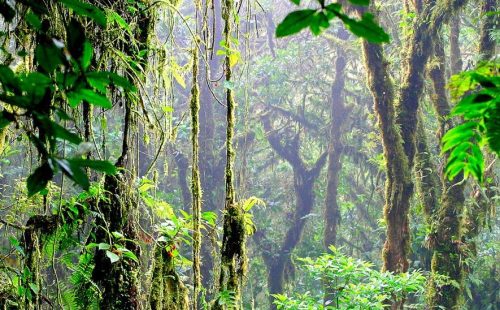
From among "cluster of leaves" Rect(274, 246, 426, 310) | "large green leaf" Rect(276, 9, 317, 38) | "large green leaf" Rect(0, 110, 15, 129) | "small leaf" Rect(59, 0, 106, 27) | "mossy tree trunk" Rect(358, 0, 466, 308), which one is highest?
"mossy tree trunk" Rect(358, 0, 466, 308)

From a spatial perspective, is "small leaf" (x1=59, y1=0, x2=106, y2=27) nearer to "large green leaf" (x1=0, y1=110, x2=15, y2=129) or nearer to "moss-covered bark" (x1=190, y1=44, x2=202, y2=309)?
"large green leaf" (x1=0, y1=110, x2=15, y2=129)

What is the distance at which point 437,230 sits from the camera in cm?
604

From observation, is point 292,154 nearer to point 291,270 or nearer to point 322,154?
point 322,154

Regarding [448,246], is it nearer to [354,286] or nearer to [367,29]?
[354,286]

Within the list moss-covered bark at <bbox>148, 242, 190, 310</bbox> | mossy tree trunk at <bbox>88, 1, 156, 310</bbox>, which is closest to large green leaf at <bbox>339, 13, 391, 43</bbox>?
mossy tree trunk at <bbox>88, 1, 156, 310</bbox>

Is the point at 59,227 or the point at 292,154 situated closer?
the point at 59,227

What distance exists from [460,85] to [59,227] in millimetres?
1760

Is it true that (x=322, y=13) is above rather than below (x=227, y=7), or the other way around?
below

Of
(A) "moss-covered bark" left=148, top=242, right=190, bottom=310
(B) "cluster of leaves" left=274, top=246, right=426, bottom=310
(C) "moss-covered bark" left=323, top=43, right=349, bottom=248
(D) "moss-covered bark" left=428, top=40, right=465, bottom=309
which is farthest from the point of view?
(C) "moss-covered bark" left=323, top=43, right=349, bottom=248

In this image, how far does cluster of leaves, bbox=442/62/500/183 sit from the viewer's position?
0.88 m

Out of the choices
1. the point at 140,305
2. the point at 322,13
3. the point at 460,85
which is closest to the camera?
the point at 322,13

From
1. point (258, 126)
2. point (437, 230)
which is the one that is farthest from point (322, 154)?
point (437, 230)

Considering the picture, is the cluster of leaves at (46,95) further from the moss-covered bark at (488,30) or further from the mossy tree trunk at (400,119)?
the moss-covered bark at (488,30)

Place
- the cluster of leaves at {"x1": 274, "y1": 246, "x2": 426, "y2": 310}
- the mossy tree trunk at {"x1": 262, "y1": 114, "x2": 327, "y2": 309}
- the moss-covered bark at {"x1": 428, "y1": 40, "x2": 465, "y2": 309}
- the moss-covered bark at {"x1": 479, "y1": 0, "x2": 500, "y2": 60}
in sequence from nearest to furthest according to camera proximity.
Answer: the cluster of leaves at {"x1": 274, "y1": 246, "x2": 426, "y2": 310} → the moss-covered bark at {"x1": 479, "y1": 0, "x2": 500, "y2": 60} → the moss-covered bark at {"x1": 428, "y1": 40, "x2": 465, "y2": 309} → the mossy tree trunk at {"x1": 262, "y1": 114, "x2": 327, "y2": 309}
